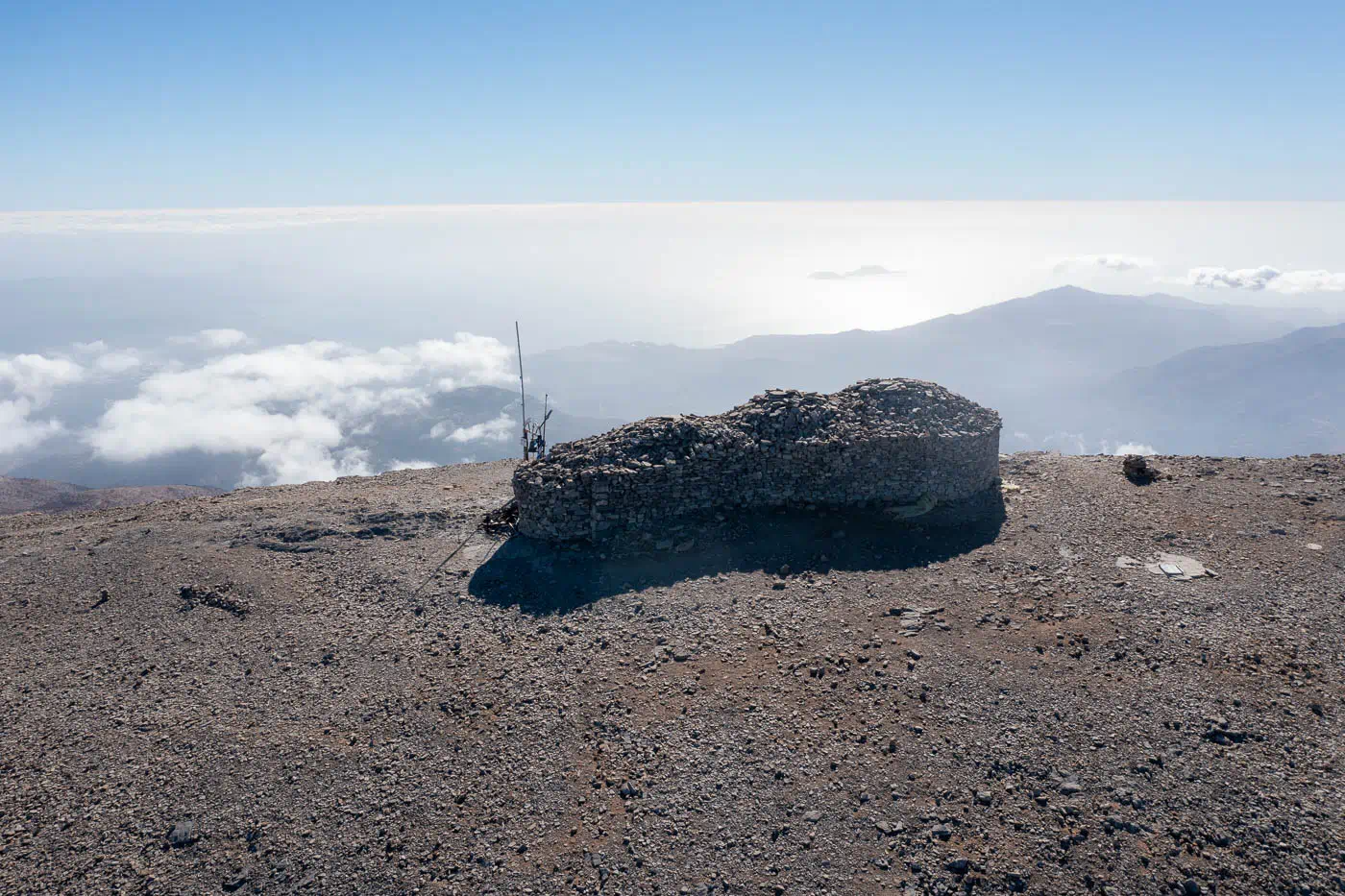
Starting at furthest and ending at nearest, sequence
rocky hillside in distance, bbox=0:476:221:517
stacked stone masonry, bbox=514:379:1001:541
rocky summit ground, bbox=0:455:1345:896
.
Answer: rocky hillside in distance, bbox=0:476:221:517 < stacked stone masonry, bbox=514:379:1001:541 < rocky summit ground, bbox=0:455:1345:896

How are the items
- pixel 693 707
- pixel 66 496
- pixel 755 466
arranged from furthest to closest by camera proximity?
pixel 66 496, pixel 755 466, pixel 693 707

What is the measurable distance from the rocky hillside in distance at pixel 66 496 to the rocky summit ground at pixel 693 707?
45351 millimetres

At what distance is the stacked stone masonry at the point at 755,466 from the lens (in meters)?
16.6

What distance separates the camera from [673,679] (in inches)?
488

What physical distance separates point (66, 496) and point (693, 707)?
75951 millimetres

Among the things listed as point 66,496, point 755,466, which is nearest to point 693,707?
point 755,466

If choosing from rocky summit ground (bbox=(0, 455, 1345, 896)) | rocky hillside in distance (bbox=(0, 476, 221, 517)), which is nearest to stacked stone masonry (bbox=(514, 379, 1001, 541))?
rocky summit ground (bbox=(0, 455, 1345, 896))

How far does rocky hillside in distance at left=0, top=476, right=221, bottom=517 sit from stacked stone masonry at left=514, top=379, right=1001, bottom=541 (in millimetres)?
48624

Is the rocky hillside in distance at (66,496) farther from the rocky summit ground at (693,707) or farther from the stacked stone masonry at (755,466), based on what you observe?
the stacked stone masonry at (755,466)

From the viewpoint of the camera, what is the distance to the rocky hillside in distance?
5453cm

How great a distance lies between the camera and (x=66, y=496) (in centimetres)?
6134

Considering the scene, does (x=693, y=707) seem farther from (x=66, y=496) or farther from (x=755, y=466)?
(x=66, y=496)

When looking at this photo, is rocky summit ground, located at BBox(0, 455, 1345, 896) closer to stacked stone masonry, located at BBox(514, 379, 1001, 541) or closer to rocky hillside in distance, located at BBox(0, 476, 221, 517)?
stacked stone masonry, located at BBox(514, 379, 1001, 541)

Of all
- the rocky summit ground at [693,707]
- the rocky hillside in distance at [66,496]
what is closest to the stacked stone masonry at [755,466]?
the rocky summit ground at [693,707]
